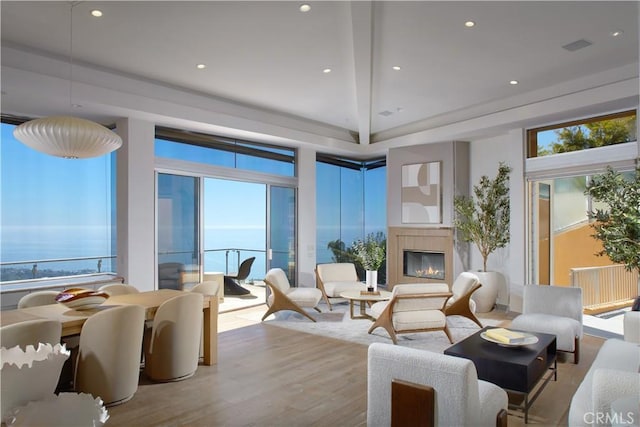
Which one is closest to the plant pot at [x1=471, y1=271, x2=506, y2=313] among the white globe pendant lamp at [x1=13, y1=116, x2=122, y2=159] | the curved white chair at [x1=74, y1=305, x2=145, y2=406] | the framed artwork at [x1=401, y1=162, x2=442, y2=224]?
the framed artwork at [x1=401, y1=162, x2=442, y2=224]

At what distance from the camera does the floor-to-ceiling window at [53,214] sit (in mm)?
5641

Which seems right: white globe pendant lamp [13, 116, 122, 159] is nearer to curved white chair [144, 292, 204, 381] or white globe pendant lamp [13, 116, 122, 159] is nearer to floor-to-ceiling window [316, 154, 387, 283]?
curved white chair [144, 292, 204, 381]

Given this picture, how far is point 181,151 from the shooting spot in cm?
662

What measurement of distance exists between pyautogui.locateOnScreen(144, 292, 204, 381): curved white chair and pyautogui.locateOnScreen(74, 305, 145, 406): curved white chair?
36 centimetres

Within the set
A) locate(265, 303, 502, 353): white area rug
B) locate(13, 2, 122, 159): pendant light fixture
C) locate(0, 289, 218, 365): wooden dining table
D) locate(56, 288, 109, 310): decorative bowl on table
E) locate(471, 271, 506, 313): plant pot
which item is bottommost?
locate(265, 303, 502, 353): white area rug

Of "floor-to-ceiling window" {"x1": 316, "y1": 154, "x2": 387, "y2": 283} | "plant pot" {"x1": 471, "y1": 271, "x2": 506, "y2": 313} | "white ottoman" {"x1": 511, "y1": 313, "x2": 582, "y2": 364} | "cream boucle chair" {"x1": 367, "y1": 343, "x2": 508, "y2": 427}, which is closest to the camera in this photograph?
"cream boucle chair" {"x1": 367, "y1": 343, "x2": 508, "y2": 427}

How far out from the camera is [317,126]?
320 inches

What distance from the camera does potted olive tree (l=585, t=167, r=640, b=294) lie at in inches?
155

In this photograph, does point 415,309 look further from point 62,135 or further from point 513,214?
point 62,135

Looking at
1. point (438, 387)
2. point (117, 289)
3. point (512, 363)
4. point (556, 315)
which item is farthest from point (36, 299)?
point (556, 315)

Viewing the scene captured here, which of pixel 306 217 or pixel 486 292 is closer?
pixel 486 292

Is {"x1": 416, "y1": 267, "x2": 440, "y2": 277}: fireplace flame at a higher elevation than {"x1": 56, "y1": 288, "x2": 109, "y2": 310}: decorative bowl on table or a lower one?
lower

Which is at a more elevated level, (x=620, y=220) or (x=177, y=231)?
(x=620, y=220)

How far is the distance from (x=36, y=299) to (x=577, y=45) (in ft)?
20.1
